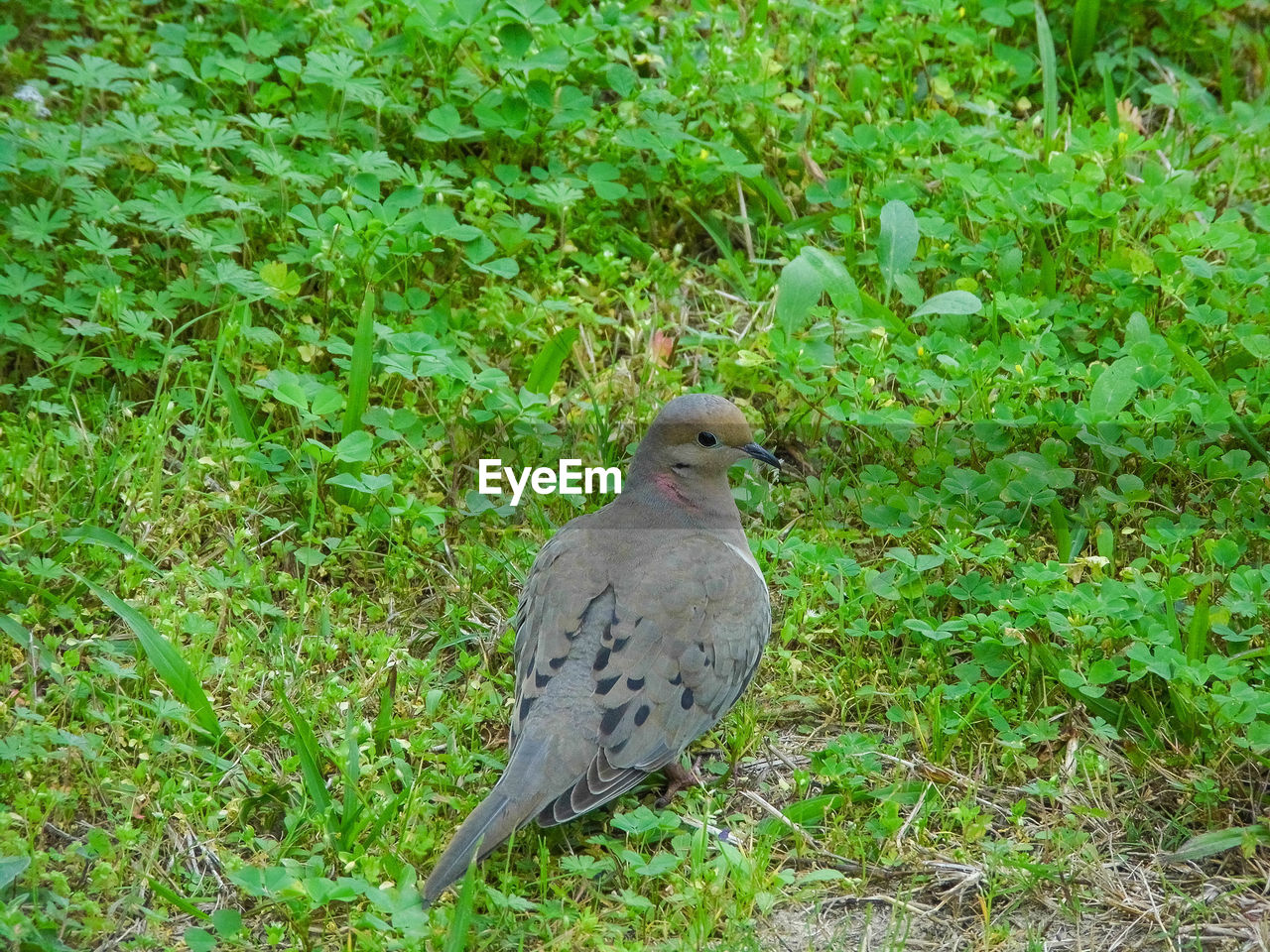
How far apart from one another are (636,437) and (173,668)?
1.95 meters

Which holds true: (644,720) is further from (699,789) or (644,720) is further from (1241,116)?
(1241,116)

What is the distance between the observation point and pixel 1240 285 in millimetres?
5504

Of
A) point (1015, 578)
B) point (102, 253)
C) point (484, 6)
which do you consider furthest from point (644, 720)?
point (484, 6)

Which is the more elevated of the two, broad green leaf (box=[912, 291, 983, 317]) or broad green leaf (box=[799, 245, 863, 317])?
broad green leaf (box=[912, 291, 983, 317])

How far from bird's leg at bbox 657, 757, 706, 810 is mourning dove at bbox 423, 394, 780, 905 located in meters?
0.01

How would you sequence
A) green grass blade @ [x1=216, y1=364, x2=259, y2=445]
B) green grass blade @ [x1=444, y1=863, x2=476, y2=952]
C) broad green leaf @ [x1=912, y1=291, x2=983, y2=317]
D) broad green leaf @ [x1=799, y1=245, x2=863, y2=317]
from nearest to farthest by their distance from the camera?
green grass blade @ [x1=444, y1=863, x2=476, y2=952]
green grass blade @ [x1=216, y1=364, x2=259, y2=445]
broad green leaf @ [x1=912, y1=291, x2=983, y2=317]
broad green leaf @ [x1=799, y1=245, x2=863, y2=317]

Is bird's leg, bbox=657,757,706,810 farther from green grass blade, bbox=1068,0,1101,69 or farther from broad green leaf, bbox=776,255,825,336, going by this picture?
green grass blade, bbox=1068,0,1101,69

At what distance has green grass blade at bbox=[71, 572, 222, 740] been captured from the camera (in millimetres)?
4152

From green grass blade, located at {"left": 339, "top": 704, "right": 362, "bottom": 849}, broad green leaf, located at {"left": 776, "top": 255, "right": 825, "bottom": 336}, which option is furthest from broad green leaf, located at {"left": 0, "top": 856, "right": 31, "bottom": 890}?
broad green leaf, located at {"left": 776, "top": 255, "right": 825, "bottom": 336}

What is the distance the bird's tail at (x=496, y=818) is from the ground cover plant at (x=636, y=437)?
9 centimetres

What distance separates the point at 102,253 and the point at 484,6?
6.42 ft

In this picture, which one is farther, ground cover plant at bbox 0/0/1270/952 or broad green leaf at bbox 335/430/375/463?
broad green leaf at bbox 335/430/375/463

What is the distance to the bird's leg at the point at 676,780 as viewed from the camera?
4152mm

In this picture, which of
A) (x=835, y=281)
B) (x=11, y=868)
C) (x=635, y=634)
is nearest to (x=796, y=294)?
(x=835, y=281)
